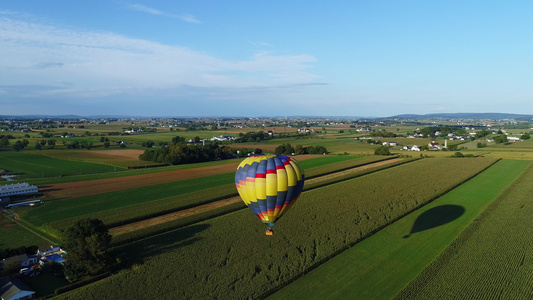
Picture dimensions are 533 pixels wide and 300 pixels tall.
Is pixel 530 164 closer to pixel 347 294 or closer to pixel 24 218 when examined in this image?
pixel 347 294

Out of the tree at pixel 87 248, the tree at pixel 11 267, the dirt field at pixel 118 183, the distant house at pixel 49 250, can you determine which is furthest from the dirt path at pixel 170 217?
the dirt field at pixel 118 183

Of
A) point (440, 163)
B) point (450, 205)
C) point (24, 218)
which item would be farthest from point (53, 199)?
point (440, 163)

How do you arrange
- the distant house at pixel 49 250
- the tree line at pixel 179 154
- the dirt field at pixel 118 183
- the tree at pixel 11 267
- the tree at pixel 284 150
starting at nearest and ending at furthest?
the tree at pixel 11 267 < the distant house at pixel 49 250 < the dirt field at pixel 118 183 < the tree line at pixel 179 154 < the tree at pixel 284 150

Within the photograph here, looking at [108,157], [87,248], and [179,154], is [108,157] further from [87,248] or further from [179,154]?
[87,248]

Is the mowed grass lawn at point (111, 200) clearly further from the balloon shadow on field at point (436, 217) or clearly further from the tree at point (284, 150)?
the tree at point (284, 150)

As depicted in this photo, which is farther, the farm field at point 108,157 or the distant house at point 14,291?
the farm field at point 108,157

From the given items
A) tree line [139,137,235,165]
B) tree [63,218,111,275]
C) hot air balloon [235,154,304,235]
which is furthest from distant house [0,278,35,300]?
tree line [139,137,235,165]

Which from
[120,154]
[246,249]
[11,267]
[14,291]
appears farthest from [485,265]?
[120,154]

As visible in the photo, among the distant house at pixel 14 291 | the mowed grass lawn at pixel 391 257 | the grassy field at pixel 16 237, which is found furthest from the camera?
the grassy field at pixel 16 237

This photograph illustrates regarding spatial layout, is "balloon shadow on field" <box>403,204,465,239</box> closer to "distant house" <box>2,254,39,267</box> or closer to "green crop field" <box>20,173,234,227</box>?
"green crop field" <box>20,173,234,227</box>
